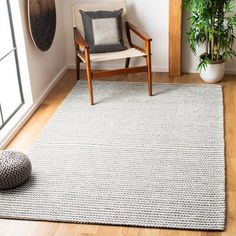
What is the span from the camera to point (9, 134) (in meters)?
3.29

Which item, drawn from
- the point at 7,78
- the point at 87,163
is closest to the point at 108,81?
the point at 7,78

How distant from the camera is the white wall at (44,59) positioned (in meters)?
3.63

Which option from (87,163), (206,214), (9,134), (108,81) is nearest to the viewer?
(206,214)

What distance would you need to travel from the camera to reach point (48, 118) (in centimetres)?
362

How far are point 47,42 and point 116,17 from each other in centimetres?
66

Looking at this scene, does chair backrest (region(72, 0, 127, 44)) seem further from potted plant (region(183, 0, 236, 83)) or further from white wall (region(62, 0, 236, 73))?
potted plant (region(183, 0, 236, 83))

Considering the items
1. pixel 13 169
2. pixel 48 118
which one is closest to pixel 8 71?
pixel 48 118

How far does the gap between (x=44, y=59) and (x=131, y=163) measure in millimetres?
1559

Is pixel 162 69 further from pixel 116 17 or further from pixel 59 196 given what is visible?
pixel 59 196

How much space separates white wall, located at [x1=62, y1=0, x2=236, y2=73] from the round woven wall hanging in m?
0.44

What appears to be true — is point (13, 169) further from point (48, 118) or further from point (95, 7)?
point (95, 7)

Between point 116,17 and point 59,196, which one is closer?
point 59,196

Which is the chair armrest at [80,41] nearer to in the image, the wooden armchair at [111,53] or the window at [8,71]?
the wooden armchair at [111,53]

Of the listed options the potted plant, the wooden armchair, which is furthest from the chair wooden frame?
the potted plant
